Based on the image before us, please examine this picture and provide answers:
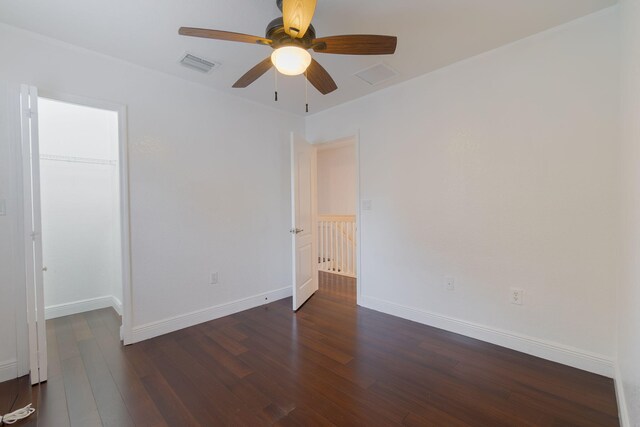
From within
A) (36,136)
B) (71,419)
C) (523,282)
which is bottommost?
(71,419)

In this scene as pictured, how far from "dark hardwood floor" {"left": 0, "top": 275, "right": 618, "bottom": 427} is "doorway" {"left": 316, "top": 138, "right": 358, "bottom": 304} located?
139 cm

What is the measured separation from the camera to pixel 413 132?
2.91 metres

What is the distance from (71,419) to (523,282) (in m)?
3.25

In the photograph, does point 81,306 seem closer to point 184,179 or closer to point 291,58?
point 184,179

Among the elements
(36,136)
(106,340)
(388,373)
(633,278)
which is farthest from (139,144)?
(633,278)

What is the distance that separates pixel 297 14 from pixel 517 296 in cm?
259

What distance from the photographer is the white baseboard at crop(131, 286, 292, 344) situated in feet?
8.51

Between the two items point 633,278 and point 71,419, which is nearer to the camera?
point 633,278

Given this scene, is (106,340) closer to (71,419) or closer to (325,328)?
(71,419)

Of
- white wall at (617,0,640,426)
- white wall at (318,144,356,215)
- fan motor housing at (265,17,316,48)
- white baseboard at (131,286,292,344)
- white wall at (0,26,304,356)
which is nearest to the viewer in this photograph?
white wall at (617,0,640,426)

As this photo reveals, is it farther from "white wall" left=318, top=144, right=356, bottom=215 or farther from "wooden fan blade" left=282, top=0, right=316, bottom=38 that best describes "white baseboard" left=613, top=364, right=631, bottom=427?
"white wall" left=318, top=144, right=356, bottom=215

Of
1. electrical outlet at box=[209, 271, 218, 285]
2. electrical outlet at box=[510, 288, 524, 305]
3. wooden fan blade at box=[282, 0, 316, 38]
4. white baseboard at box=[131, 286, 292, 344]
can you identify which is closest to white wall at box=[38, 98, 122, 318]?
white baseboard at box=[131, 286, 292, 344]

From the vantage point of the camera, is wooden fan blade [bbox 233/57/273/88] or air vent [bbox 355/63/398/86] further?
air vent [bbox 355/63/398/86]

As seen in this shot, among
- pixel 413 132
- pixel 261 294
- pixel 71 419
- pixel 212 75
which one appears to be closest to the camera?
pixel 71 419
